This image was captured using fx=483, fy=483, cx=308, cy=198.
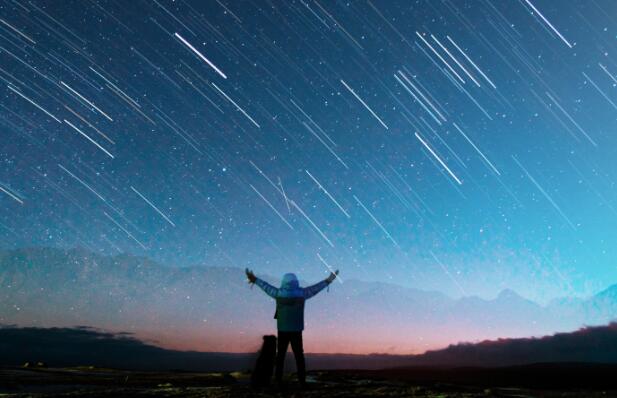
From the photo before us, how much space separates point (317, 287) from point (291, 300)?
71cm

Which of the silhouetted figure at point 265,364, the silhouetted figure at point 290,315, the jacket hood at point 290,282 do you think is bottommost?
the silhouetted figure at point 265,364

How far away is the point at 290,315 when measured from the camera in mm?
11109

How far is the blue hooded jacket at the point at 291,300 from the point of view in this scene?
36.4 feet

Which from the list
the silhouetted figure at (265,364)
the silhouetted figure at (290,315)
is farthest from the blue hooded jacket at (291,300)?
the silhouetted figure at (265,364)

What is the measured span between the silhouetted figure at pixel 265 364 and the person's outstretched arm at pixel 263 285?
99cm

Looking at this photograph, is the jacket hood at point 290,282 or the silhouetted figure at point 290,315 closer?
the silhouetted figure at point 290,315

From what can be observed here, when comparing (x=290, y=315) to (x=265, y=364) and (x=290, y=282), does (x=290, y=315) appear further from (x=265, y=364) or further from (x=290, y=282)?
(x=265, y=364)

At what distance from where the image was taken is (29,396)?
9461 mm

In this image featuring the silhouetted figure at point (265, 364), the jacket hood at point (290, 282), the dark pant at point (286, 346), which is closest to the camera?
the silhouetted figure at point (265, 364)

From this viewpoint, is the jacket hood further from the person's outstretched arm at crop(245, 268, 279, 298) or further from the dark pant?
the dark pant

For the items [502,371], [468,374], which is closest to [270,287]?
[468,374]

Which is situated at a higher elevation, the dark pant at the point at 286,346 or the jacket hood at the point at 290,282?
the jacket hood at the point at 290,282

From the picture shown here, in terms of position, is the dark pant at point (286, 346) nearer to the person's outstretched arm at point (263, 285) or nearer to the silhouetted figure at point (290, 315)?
the silhouetted figure at point (290, 315)

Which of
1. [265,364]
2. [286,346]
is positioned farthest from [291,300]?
[265,364]
